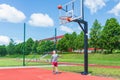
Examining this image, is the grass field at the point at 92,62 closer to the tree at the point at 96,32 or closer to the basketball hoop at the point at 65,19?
the basketball hoop at the point at 65,19

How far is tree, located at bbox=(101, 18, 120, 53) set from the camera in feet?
211

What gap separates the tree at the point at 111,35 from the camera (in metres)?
64.2

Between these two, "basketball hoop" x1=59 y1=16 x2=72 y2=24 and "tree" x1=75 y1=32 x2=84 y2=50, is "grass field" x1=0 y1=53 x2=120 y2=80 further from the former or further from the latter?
"tree" x1=75 y1=32 x2=84 y2=50

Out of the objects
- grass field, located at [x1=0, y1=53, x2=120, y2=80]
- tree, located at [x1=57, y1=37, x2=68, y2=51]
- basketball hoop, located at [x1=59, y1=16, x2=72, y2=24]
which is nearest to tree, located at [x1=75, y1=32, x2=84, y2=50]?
tree, located at [x1=57, y1=37, x2=68, y2=51]

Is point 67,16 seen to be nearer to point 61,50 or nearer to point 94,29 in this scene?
point 94,29

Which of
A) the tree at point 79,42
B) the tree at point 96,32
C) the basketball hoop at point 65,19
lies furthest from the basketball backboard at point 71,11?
the tree at point 79,42

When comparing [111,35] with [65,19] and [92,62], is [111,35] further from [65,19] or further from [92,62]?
[65,19]

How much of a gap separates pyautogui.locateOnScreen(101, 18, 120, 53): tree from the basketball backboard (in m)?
44.3

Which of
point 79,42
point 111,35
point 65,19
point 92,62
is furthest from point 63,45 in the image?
point 65,19

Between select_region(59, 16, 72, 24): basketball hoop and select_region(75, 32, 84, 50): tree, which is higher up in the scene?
select_region(75, 32, 84, 50): tree

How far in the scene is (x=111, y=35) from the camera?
64875 mm

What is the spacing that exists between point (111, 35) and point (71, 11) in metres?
45.8

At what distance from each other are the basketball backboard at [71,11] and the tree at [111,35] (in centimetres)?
4425

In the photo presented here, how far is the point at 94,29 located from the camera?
68.6 meters
